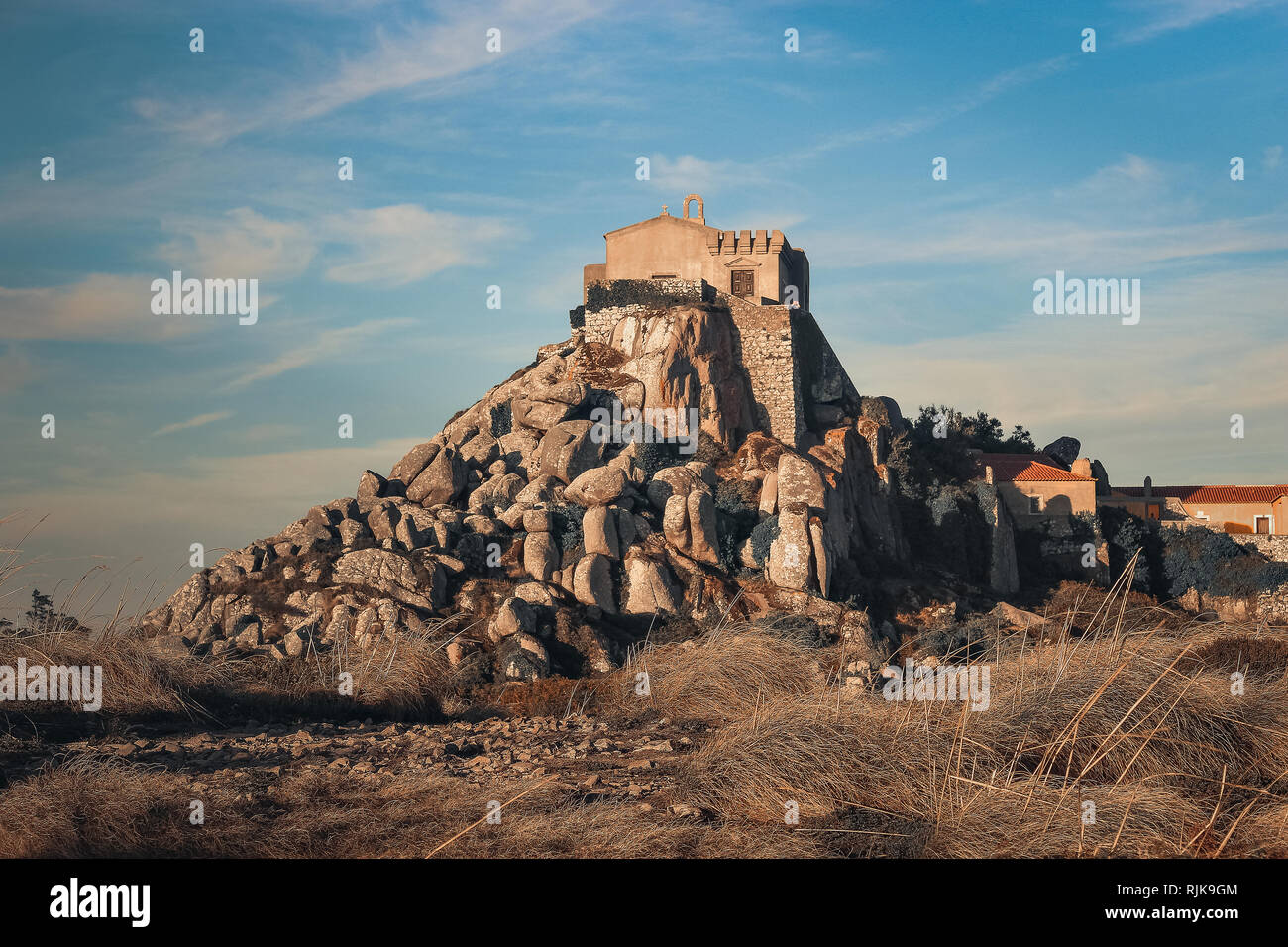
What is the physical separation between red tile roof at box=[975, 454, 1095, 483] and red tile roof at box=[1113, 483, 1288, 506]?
268 inches

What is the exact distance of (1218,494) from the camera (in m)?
43.4

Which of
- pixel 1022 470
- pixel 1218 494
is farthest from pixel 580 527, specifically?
pixel 1218 494

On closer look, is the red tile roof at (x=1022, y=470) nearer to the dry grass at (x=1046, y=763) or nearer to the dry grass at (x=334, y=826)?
the dry grass at (x=1046, y=763)

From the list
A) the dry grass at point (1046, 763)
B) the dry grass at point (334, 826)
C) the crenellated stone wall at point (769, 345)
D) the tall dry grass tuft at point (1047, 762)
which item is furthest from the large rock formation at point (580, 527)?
the dry grass at point (1046, 763)

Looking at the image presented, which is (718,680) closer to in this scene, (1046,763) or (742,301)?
(1046,763)

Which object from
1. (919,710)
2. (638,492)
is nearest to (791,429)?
(638,492)

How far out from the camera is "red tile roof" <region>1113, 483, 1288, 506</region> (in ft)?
139

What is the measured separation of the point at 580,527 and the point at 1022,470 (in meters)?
20.5

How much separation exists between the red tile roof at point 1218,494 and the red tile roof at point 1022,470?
6.82 meters

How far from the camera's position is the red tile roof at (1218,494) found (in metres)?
42.3

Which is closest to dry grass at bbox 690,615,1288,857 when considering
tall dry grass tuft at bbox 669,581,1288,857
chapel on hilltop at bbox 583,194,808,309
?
tall dry grass tuft at bbox 669,581,1288,857

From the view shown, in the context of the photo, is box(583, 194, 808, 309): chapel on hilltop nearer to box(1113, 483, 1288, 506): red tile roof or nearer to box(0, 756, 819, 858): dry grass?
box(1113, 483, 1288, 506): red tile roof
